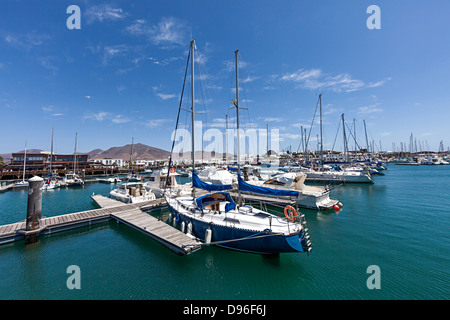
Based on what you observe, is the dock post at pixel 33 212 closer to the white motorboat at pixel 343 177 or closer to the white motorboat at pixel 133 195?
the white motorboat at pixel 133 195

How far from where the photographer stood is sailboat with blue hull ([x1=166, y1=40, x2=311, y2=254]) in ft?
32.2

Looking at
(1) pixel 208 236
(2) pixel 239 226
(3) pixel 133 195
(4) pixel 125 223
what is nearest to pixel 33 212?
(4) pixel 125 223

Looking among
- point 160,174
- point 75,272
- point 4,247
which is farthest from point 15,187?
point 75,272

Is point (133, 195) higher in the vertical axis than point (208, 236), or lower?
higher

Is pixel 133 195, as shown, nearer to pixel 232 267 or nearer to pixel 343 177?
pixel 232 267

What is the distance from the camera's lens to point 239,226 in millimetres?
11039

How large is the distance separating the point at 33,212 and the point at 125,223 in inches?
246

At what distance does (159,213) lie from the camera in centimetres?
2061

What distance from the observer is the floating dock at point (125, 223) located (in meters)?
11.6

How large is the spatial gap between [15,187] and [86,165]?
1553 inches

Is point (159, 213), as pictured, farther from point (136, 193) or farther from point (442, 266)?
point (442, 266)

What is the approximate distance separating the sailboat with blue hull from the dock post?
32.7 ft

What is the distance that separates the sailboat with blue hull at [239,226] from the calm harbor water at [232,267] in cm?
103
